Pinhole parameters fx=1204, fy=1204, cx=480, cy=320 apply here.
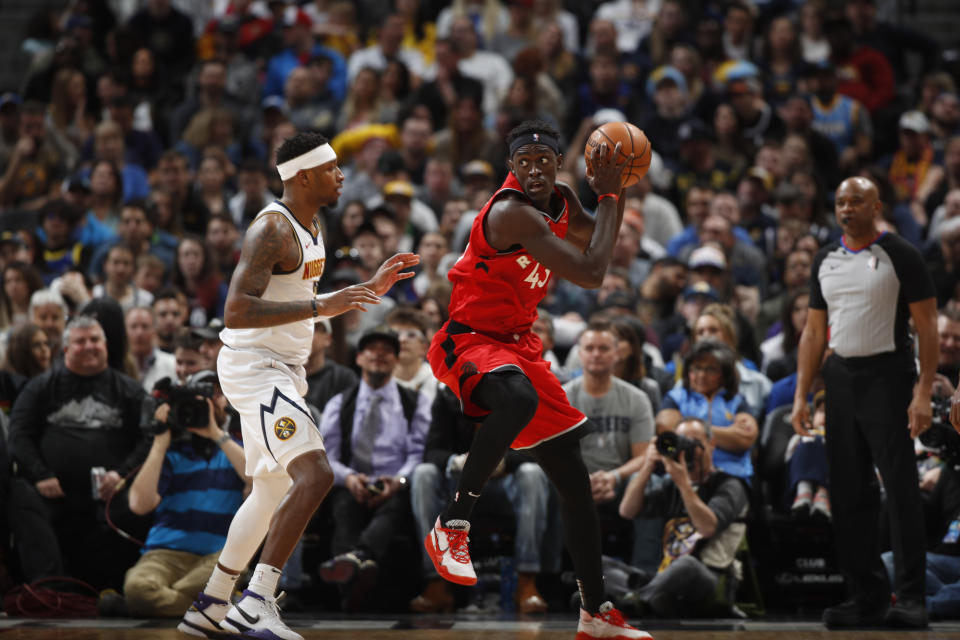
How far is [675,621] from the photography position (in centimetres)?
689

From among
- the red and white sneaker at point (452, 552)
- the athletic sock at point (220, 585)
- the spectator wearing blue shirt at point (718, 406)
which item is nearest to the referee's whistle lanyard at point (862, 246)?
the spectator wearing blue shirt at point (718, 406)

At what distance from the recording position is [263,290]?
5328 millimetres

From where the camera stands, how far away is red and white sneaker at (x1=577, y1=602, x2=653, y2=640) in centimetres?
529

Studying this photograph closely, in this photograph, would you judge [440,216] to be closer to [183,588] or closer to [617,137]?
[183,588]

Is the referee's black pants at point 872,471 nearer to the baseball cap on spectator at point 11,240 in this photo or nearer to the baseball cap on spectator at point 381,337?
the baseball cap on spectator at point 381,337

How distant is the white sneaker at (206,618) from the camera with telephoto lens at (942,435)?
13.1ft

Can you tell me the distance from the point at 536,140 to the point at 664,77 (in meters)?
7.97

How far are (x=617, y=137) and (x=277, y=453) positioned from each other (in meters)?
2.03

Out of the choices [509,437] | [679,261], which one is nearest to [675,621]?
[509,437]

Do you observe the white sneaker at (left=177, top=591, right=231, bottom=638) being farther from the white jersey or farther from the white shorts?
the white jersey

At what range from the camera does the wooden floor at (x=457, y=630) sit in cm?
586

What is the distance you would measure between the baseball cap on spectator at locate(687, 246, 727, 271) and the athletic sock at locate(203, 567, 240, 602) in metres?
5.50

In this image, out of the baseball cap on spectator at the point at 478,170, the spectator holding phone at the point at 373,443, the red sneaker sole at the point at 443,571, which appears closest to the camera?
the red sneaker sole at the point at 443,571

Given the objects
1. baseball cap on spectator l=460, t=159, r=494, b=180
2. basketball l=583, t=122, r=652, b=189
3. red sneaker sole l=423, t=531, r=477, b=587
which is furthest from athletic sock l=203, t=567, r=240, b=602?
baseball cap on spectator l=460, t=159, r=494, b=180
